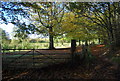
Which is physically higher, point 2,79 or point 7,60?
point 7,60

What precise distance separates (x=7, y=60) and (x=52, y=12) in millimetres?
7329

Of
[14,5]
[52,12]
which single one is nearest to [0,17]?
[14,5]

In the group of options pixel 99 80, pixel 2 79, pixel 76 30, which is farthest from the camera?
pixel 76 30

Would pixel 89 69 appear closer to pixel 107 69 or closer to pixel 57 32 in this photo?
pixel 107 69

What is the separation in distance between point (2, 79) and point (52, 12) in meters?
8.17

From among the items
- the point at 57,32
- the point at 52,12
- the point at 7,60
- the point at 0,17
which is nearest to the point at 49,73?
the point at 7,60

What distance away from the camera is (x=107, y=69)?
9.82ft

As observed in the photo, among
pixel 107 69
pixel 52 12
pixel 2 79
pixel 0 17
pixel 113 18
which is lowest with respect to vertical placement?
pixel 2 79

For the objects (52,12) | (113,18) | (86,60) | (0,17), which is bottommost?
(86,60)

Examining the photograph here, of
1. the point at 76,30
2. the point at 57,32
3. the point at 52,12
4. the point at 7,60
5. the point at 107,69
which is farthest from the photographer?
Answer: the point at 52,12

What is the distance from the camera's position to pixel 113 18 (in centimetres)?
480

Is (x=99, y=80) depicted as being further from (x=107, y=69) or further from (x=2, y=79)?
(x=2, y=79)

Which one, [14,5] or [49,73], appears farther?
[14,5]

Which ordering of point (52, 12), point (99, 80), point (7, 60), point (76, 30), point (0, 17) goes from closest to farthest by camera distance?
1. point (99, 80)
2. point (0, 17)
3. point (7, 60)
4. point (76, 30)
5. point (52, 12)
